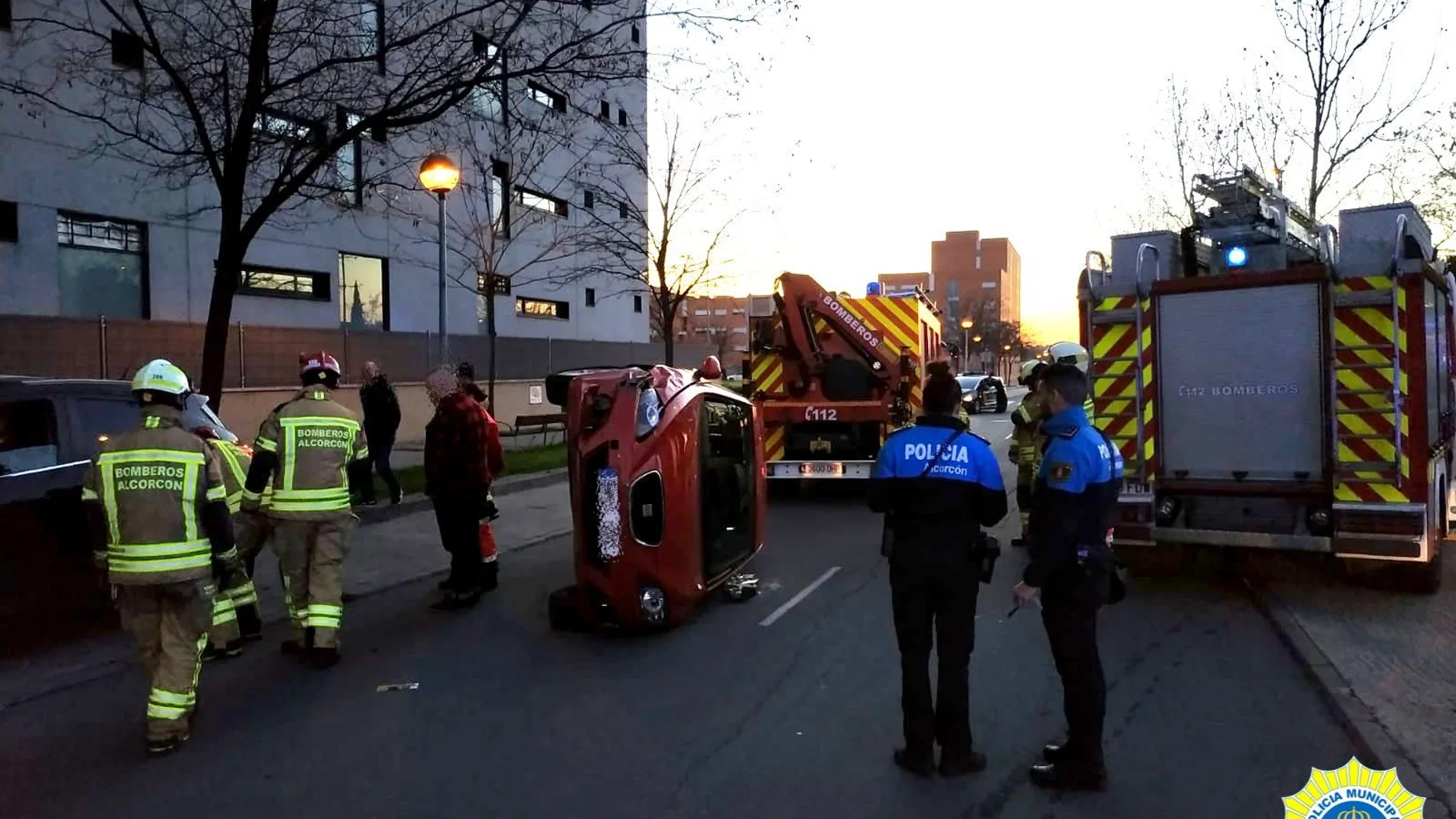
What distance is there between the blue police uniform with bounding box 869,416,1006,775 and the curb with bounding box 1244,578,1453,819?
5.68 ft

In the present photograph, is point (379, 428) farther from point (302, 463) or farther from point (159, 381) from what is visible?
point (159, 381)

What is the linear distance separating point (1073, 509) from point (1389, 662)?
10.6 feet

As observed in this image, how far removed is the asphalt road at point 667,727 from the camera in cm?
418

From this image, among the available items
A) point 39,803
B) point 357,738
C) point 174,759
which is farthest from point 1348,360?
point 39,803

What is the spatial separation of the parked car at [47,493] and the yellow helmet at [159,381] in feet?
6.29

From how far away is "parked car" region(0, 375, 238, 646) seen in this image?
20.0 ft

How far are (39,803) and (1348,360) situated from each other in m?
8.21

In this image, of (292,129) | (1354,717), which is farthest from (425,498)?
(1354,717)

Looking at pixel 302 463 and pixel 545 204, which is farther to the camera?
pixel 545 204

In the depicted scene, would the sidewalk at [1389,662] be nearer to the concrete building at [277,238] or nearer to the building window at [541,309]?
the concrete building at [277,238]

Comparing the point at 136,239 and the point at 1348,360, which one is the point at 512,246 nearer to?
the point at 136,239

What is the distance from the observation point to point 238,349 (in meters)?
16.2

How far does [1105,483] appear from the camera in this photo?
421cm

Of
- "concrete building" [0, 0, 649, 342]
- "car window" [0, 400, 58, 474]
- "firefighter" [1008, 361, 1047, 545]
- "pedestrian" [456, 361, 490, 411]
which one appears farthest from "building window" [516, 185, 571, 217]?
"car window" [0, 400, 58, 474]
